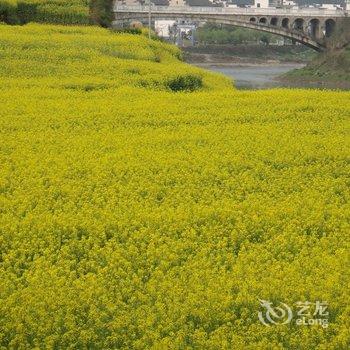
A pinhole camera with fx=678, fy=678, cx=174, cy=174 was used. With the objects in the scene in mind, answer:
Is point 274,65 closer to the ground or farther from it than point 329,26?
closer to the ground

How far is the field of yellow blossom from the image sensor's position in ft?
16.2

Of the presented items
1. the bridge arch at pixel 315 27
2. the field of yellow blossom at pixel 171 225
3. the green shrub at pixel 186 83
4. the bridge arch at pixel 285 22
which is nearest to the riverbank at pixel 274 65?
the bridge arch at pixel 315 27

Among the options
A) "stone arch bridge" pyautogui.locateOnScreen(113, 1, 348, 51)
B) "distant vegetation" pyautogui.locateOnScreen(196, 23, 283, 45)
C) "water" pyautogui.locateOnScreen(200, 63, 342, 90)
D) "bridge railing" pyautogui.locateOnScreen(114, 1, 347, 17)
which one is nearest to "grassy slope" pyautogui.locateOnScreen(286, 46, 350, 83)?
"water" pyautogui.locateOnScreen(200, 63, 342, 90)

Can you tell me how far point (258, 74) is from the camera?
5512 cm

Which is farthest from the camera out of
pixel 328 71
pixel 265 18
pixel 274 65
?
pixel 274 65

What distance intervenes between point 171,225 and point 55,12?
24550 mm

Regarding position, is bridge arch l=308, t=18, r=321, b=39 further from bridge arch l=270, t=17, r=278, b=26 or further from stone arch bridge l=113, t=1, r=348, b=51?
bridge arch l=270, t=17, r=278, b=26

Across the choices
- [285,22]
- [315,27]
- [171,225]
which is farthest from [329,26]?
[171,225]

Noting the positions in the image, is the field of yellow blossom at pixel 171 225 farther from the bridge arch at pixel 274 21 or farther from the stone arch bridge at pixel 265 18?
the bridge arch at pixel 274 21

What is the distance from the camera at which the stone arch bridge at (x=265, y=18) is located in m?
51.8

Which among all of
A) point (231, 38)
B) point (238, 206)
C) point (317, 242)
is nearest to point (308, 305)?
point (317, 242)

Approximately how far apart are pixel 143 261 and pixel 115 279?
39 centimetres

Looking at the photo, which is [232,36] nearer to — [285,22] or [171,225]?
[285,22]

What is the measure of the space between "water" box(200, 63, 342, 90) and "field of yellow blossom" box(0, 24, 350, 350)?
31.2 m
